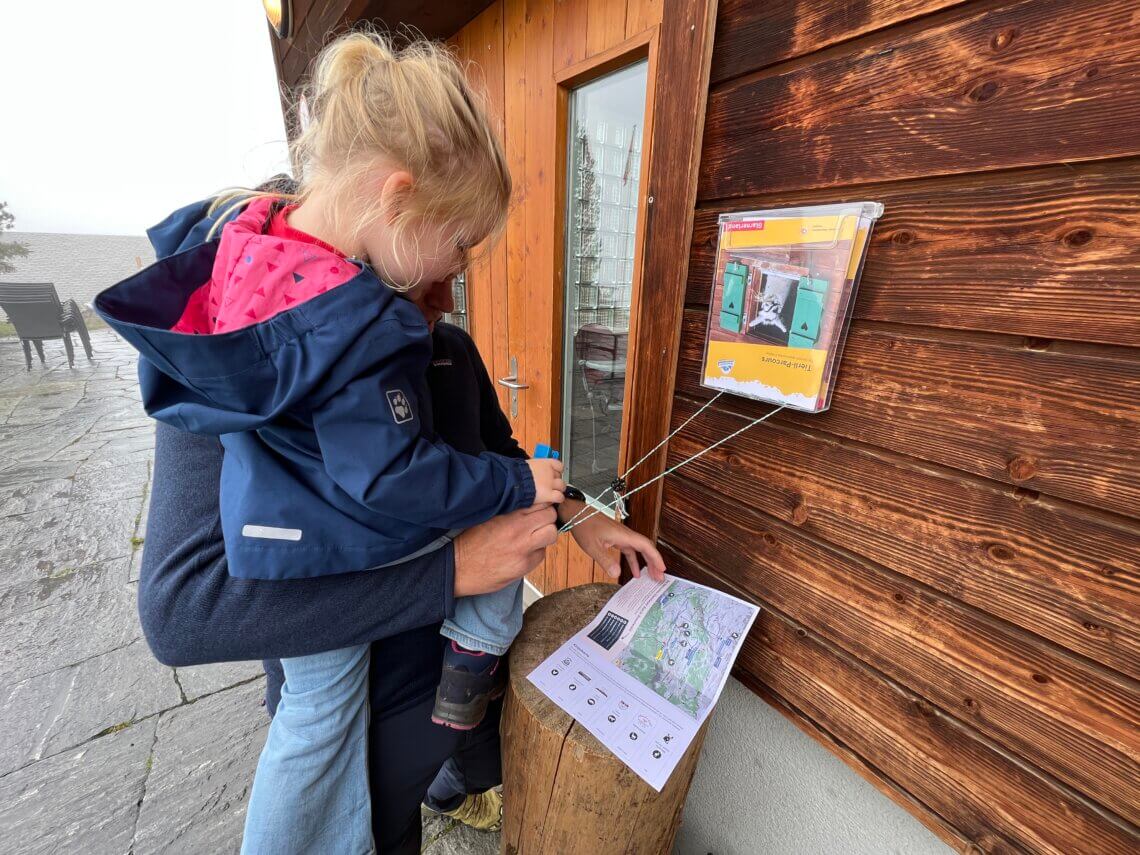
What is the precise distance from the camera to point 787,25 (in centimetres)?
72

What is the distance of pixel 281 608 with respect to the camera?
0.68 metres

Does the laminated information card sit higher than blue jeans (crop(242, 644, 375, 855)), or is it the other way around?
the laminated information card

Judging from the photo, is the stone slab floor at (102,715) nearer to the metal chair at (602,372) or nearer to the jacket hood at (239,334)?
the metal chair at (602,372)

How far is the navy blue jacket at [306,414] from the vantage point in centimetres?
58

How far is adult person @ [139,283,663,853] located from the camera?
67 centimetres

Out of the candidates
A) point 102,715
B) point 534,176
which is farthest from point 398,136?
point 102,715

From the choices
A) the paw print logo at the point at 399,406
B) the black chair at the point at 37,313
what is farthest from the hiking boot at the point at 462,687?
→ the black chair at the point at 37,313

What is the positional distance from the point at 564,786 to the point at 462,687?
256 millimetres

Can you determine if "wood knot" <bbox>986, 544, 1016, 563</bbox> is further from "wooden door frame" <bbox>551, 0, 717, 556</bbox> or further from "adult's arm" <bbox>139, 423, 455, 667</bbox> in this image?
"adult's arm" <bbox>139, 423, 455, 667</bbox>

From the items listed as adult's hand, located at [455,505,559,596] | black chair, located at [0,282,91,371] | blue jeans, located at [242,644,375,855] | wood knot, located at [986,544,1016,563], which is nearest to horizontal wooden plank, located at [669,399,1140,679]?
wood knot, located at [986,544,1016,563]

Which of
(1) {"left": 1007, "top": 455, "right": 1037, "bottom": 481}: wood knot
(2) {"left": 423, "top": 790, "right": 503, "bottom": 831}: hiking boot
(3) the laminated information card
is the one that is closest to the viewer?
(1) {"left": 1007, "top": 455, "right": 1037, "bottom": 481}: wood knot

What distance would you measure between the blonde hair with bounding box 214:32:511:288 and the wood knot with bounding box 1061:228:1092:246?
766 mm

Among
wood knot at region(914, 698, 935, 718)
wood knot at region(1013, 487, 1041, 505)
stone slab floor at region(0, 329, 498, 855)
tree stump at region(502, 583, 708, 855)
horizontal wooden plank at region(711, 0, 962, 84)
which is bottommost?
stone slab floor at region(0, 329, 498, 855)

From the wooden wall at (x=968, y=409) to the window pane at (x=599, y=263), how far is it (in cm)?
62
